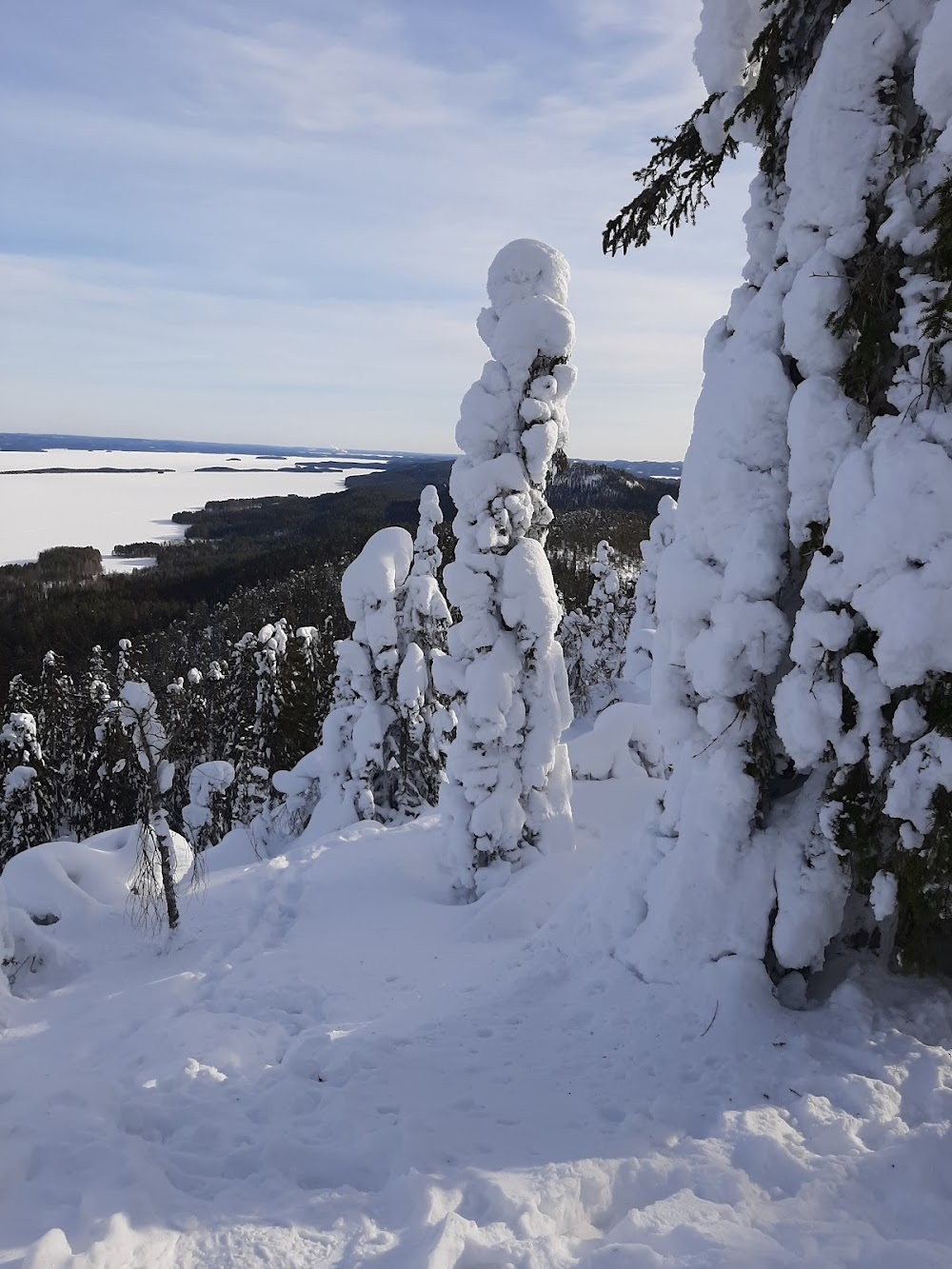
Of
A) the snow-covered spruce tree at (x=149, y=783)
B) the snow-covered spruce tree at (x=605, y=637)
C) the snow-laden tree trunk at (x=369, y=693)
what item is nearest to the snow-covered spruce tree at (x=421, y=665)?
the snow-laden tree trunk at (x=369, y=693)

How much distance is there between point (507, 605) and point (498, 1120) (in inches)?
303

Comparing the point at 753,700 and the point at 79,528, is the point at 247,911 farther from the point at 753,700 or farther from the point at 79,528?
the point at 79,528

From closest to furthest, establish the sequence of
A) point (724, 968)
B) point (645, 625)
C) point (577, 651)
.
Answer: point (724, 968) < point (645, 625) < point (577, 651)

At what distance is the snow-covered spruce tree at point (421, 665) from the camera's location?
1642cm

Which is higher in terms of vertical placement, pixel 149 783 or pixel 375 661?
pixel 375 661

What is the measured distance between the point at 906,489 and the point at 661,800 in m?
3.54

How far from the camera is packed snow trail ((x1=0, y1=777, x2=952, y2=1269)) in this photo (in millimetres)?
3863

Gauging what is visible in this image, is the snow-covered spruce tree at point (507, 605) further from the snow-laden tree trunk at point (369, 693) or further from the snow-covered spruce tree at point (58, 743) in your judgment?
the snow-covered spruce tree at point (58, 743)

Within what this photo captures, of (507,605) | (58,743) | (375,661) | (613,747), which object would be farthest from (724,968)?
(58,743)

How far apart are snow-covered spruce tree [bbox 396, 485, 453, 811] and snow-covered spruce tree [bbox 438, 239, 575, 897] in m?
4.33

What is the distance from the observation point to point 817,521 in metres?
5.18

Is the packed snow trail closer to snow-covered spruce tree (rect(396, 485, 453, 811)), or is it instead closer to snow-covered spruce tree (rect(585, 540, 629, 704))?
snow-covered spruce tree (rect(396, 485, 453, 811))

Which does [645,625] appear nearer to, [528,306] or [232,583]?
[528,306]

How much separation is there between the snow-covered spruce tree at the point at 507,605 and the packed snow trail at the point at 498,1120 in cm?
400
